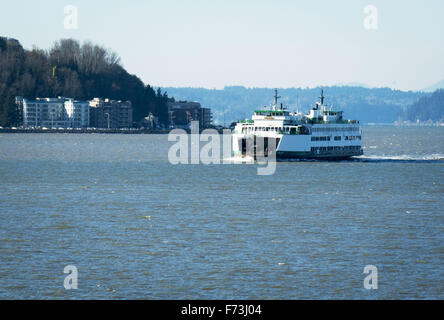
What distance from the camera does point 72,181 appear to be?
71375 mm

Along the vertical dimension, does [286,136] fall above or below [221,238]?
above

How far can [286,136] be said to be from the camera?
93.4 meters

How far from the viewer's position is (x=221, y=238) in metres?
39.0

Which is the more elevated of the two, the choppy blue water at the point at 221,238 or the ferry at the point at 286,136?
the ferry at the point at 286,136

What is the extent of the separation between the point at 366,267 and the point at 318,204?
71.2ft

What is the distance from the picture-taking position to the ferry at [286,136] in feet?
309

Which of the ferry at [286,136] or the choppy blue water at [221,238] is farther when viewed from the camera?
the ferry at [286,136]

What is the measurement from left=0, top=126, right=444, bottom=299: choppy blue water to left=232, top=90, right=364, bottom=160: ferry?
69.9 ft

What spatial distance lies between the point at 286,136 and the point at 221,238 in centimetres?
5512

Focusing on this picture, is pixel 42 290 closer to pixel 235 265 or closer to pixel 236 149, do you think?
pixel 235 265

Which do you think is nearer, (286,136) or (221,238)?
(221,238)

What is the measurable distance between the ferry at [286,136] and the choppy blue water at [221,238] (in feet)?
69.9
